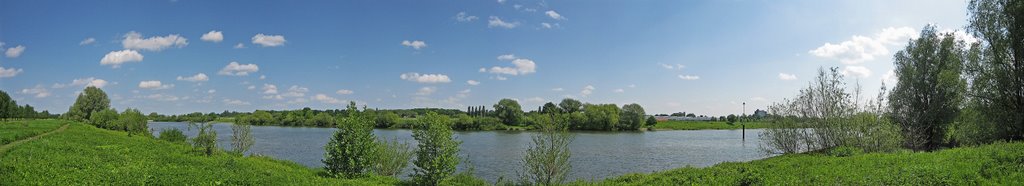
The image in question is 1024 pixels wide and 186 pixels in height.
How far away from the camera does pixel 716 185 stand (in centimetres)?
1914

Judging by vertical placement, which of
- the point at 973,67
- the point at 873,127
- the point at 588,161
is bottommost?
the point at 588,161

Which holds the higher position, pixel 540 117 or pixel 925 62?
pixel 925 62

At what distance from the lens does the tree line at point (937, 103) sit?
103 feet

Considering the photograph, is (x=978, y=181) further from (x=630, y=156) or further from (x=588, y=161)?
(x=630, y=156)

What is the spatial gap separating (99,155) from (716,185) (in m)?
25.9

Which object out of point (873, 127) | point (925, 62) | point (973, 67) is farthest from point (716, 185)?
point (925, 62)

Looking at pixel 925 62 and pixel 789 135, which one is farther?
pixel 925 62

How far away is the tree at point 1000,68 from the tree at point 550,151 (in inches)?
1137

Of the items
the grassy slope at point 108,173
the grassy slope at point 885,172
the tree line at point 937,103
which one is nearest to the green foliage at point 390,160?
the grassy slope at point 108,173

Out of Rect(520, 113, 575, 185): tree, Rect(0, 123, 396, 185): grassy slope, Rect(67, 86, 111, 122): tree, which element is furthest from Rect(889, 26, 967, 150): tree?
Rect(67, 86, 111, 122): tree

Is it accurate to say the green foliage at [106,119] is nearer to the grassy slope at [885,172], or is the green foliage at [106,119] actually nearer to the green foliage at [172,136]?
the green foliage at [172,136]

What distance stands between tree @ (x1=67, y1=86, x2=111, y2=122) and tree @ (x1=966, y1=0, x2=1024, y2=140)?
131 metres

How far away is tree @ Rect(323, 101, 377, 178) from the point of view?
75.0 feet

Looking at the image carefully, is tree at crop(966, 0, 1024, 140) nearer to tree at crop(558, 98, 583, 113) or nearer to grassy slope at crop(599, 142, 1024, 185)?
grassy slope at crop(599, 142, 1024, 185)
